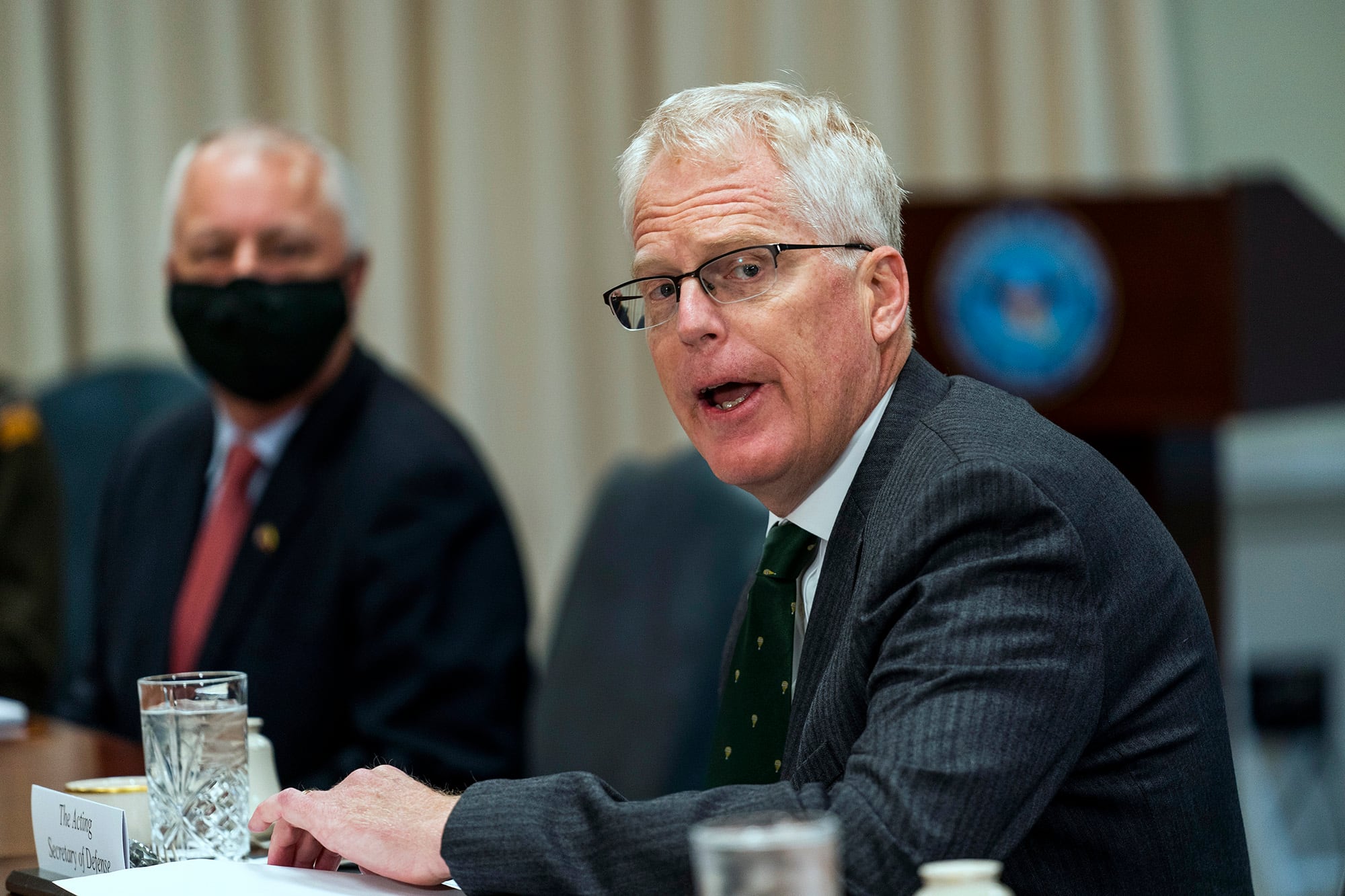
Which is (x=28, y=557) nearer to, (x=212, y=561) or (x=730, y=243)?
(x=212, y=561)

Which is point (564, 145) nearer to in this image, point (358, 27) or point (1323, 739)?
point (358, 27)

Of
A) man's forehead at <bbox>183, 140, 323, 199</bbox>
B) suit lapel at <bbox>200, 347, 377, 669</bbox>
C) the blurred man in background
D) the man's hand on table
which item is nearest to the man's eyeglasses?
the man's hand on table

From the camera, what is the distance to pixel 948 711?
3.07 feet

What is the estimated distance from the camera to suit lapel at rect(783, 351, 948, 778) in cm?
114

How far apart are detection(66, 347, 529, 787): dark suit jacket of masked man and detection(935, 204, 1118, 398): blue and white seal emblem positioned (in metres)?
1.26

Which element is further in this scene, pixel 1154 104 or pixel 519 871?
pixel 1154 104

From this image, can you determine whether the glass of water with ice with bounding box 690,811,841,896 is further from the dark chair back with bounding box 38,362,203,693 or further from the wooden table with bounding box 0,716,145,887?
the dark chair back with bounding box 38,362,203,693

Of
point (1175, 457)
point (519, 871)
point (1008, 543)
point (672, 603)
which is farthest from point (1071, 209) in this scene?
point (519, 871)

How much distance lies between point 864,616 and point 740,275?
1.08ft

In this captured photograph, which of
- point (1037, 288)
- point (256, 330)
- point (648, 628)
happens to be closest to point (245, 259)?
point (256, 330)

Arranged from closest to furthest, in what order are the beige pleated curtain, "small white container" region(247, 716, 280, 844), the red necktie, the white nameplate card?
the white nameplate card, "small white container" region(247, 716, 280, 844), the red necktie, the beige pleated curtain

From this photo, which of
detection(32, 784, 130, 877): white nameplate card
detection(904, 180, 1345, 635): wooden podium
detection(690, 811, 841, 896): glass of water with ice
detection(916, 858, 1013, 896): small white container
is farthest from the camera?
detection(904, 180, 1345, 635): wooden podium

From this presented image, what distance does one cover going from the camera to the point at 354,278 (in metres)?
2.52

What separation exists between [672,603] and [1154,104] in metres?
A: 3.00
